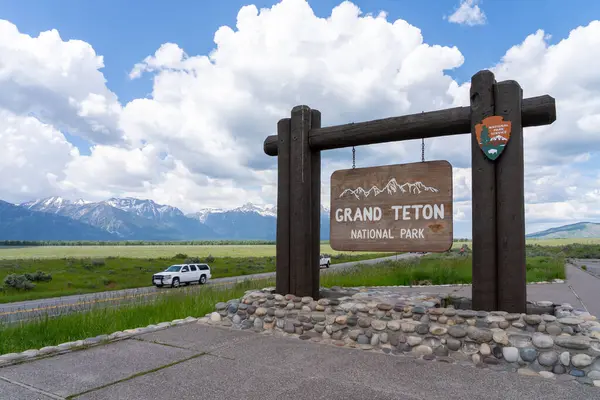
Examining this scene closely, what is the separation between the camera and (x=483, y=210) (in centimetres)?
596

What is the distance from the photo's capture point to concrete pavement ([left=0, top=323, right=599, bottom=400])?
13.7 feet

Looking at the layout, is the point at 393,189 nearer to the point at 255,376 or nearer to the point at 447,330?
the point at 447,330

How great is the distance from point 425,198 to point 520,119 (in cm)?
178

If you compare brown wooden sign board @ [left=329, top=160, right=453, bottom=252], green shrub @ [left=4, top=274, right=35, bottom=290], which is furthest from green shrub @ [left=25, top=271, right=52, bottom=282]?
brown wooden sign board @ [left=329, top=160, right=453, bottom=252]

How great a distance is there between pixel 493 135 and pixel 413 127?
1.22m

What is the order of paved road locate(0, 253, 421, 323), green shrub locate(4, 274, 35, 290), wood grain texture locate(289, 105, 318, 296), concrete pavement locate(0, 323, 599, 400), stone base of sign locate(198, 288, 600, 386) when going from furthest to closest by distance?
1. green shrub locate(4, 274, 35, 290)
2. paved road locate(0, 253, 421, 323)
3. wood grain texture locate(289, 105, 318, 296)
4. stone base of sign locate(198, 288, 600, 386)
5. concrete pavement locate(0, 323, 599, 400)

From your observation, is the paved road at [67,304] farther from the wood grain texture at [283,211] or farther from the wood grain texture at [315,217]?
the wood grain texture at [315,217]

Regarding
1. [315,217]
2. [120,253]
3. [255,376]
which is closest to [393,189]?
[315,217]

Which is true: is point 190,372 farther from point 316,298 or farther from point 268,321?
point 316,298

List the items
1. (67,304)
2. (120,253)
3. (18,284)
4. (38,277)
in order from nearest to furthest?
(67,304) → (18,284) → (38,277) → (120,253)

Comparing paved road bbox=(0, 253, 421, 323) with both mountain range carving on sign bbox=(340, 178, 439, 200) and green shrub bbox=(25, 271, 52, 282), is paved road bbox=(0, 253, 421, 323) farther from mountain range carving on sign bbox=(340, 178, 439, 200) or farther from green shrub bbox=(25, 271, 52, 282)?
green shrub bbox=(25, 271, 52, 282)

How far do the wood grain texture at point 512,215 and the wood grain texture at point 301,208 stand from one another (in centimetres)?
314

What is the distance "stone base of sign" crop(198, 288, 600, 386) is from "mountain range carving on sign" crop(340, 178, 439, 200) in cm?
184

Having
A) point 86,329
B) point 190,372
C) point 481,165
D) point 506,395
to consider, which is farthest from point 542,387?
point 86,329
